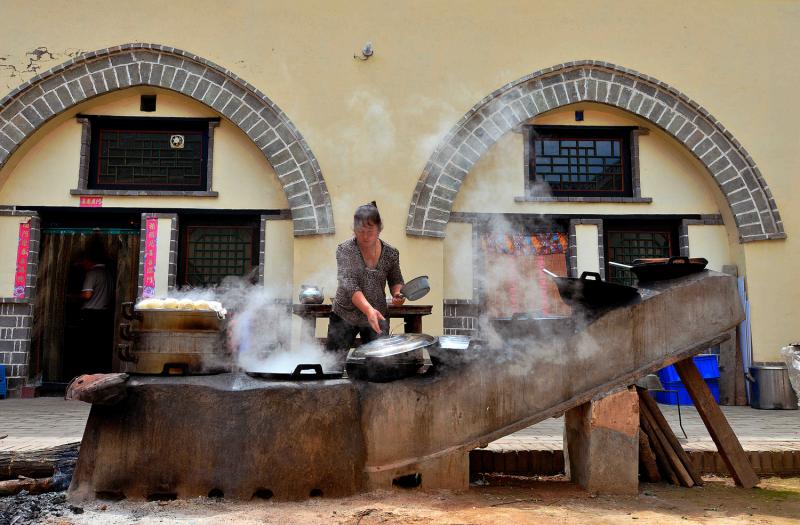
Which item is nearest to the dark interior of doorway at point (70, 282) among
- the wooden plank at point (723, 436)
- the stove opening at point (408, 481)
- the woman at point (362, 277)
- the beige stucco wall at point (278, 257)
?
the beige stucco wall at point (278, 257)

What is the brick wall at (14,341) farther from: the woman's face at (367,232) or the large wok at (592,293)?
the large wok at (592,293)

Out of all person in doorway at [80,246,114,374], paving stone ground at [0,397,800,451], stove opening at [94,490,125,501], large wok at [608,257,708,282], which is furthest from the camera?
person in doorway at [80,246,114,374]

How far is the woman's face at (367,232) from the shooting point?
4090 millimetres

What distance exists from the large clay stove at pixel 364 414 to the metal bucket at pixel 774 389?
497cm

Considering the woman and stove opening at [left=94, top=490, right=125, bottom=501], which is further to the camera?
the woman

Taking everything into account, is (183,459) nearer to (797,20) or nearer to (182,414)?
(182,414)

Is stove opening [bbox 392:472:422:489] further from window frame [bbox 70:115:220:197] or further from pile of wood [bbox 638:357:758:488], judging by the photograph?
window frame [bbox 70:115:220:197]

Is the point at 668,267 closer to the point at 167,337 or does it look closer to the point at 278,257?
the point at 167,337

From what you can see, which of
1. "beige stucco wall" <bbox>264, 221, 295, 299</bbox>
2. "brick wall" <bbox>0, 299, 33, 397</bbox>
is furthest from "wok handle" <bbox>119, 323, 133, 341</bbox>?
"brick wall" <bbox>0, 299, 33, 397</bbox>

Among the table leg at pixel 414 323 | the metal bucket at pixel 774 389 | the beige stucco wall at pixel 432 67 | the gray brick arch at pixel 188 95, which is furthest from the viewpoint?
the beige stucco wall at pixel 432 67

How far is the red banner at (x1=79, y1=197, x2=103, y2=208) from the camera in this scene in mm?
8117

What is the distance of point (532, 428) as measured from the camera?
5.99m

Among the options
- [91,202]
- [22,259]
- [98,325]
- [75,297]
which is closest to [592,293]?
[91,202]

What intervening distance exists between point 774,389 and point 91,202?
9333 mm
